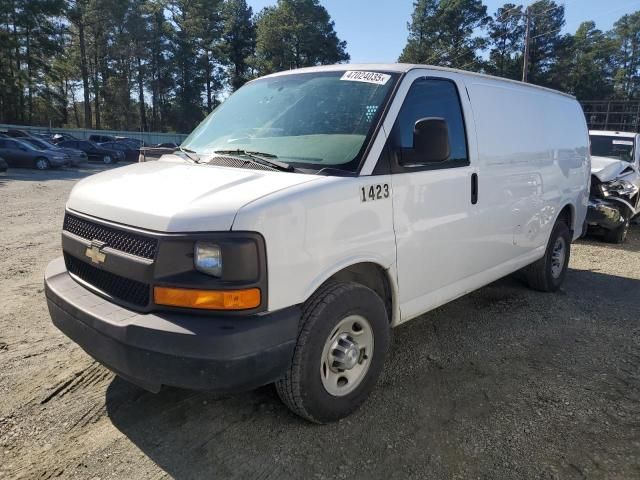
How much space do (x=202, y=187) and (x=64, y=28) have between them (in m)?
68.1

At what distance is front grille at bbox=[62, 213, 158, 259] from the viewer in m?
2.50

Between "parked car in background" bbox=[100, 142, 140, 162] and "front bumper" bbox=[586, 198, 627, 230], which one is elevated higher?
"parked car in background" bbox=[100, 142, 140, 162]

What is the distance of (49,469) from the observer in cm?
260

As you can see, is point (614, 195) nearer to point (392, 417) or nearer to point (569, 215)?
point (569, 215)

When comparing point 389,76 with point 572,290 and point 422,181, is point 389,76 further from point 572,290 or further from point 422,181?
point 572,290

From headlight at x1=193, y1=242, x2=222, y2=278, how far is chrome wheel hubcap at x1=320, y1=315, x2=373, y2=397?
31.8 inches

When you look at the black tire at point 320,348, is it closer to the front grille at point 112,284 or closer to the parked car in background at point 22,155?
the front grille at point 112,284

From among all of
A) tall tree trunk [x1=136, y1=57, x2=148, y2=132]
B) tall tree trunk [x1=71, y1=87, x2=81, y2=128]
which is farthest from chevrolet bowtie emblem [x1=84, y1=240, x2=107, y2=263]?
tall tree trunk [x1=71, y1=87, x2=81, y2=128]

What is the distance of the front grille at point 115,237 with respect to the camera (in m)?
2.50

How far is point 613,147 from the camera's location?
10922 millimetres

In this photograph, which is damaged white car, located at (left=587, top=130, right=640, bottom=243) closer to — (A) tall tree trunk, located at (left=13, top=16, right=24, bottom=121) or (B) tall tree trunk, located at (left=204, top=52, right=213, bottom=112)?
(A) tall tree trunk, located at (left=13, top=16, right=24, bottom=121)

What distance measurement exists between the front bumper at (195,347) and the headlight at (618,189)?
28.2 feet

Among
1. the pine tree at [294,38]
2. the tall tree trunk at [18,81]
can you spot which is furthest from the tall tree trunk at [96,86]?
the pine tree at [294,38]

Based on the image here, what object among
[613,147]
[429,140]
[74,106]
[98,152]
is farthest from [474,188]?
[74,106]
